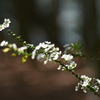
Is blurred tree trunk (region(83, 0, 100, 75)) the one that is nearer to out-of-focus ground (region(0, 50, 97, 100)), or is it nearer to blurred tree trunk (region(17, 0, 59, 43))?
out-of-focus ground (region(0, 50, 97, 100))

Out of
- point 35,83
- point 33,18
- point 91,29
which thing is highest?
point 33,18

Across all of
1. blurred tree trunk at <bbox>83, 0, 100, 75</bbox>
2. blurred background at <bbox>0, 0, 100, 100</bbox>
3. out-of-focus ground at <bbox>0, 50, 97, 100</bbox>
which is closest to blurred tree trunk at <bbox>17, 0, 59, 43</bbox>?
blurred background at <bbox>0, 0, 100, 100</bbox>

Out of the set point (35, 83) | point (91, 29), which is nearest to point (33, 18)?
point (35, 83)

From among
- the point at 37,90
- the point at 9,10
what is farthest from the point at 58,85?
the point at 9,10

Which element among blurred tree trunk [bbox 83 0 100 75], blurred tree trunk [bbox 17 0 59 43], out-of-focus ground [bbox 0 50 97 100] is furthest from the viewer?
blurred tree trunk [bbox 17 0 59 43]

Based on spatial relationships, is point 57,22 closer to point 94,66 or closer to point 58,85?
point 58,85

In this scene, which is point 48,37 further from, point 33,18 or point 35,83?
point 35,83

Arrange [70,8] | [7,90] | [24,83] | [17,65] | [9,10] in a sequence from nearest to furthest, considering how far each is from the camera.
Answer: [7,90]
[24,83]
[70,8]
[17,65]
[9,10]
